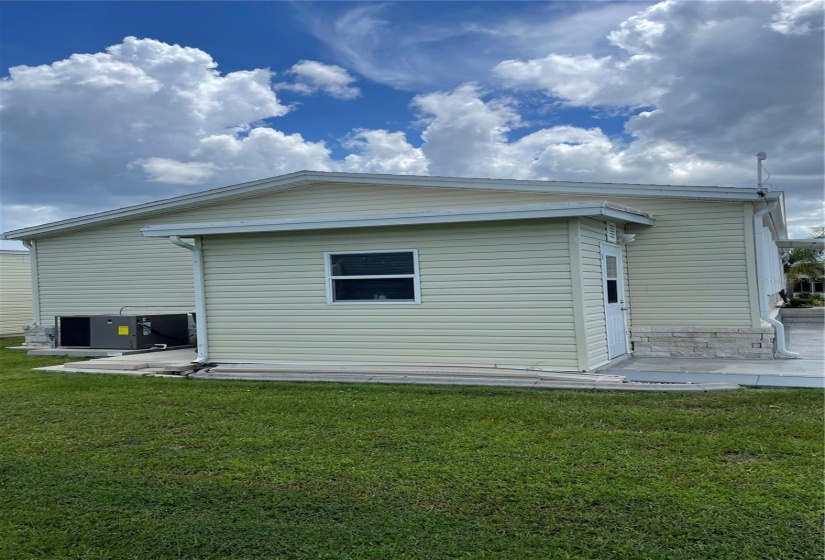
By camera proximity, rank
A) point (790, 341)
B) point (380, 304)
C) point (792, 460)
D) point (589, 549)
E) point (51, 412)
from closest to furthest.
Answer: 1. point (589, 549)
2. point (792, 460)
3. point (51, 412)
4. point (380, 304)
5. point (790, 341)

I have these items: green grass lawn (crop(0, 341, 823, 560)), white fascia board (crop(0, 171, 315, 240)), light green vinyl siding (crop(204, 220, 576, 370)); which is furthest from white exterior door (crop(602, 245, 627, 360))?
white fascia board (crop(0, 171, 315, 240))

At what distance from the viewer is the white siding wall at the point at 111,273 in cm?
1328

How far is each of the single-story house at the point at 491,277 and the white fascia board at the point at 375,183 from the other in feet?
0.11

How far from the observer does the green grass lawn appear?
333 cm

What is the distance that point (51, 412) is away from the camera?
22.4ft

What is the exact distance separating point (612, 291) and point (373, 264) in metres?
3.58

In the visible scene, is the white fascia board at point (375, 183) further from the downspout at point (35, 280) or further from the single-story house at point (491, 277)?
the downspout at point (35, 280)

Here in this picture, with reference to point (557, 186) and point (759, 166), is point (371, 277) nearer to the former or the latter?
point (557, 186)

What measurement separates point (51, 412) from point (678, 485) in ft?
20.8

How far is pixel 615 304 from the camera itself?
9328 mm

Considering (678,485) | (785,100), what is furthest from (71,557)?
(785,100)

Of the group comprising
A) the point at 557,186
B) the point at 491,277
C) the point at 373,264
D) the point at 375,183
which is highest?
the point at 375,183

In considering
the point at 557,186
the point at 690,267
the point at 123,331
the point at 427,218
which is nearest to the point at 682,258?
the point at 690,267

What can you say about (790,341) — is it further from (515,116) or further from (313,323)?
(313,323)
